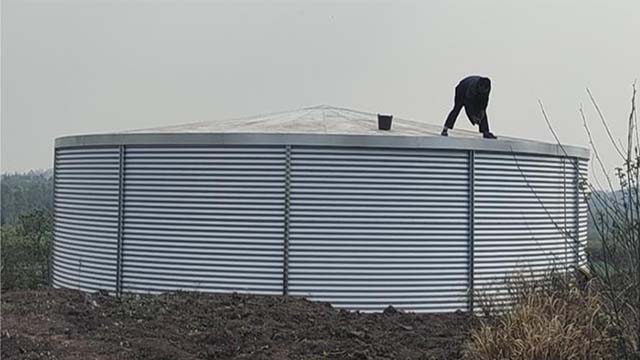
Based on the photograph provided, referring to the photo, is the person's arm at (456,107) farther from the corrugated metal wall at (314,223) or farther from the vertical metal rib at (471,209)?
the vertical metal rib at (471,209)

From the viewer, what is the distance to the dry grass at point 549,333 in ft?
22.5

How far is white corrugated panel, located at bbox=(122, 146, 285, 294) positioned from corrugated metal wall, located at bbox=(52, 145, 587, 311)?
0.02 m

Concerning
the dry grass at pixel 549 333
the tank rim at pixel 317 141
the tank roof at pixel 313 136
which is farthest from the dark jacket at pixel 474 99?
the dry grass at pixel 549 333

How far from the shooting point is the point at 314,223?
11453 mm

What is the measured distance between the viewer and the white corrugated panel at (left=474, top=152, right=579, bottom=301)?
12094 mm

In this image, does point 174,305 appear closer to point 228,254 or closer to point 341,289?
point 228,254

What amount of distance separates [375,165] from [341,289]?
5.85ft

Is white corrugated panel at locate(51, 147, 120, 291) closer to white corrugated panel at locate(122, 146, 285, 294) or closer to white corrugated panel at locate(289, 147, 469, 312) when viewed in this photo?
white corrugated panel at locate(122, 146, 285, 294)

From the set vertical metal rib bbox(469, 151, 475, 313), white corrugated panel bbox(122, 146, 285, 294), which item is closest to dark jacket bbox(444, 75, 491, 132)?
vertical metal rib bbox(469, 151, 475, 313)

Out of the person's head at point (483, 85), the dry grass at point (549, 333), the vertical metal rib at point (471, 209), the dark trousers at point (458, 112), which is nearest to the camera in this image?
the dry grass at point (549, 333)

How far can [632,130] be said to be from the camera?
6.41 meters

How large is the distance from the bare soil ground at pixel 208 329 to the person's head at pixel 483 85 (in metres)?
4.47

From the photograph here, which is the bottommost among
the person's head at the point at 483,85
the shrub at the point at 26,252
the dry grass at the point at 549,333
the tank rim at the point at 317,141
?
the shrub at the point at 26,252

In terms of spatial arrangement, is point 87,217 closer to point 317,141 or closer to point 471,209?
point 317,141
